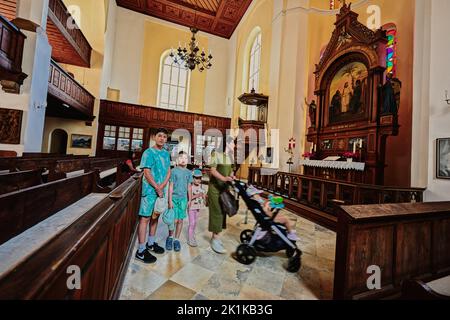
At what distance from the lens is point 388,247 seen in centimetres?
198

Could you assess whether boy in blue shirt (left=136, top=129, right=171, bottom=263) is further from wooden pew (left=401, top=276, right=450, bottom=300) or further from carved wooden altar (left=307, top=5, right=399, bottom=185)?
carved wooden altar (left=307, top=5, right=399, bottom=185)

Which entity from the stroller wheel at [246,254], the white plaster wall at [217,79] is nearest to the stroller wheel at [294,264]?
the stroller wheel at [246,254]

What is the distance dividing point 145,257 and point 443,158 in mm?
5397

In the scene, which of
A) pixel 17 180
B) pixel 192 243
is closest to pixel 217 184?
pixel 192 243

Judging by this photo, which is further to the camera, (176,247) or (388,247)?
(176,247)

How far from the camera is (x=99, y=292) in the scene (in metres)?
1.28

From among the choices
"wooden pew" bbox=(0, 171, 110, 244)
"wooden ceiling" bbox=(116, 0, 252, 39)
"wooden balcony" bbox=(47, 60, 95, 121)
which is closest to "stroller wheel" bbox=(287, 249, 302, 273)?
"wooden pew" bbox=(0, 171, 110, 244)

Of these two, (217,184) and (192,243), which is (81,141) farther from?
(217,184)

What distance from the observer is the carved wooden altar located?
579 cm

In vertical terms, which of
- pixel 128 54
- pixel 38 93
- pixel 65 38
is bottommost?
pixel 38 93

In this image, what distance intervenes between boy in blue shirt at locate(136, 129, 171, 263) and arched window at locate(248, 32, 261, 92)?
10.4 metres

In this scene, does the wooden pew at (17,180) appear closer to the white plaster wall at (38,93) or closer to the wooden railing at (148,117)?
the white plaster wall at (38,93)

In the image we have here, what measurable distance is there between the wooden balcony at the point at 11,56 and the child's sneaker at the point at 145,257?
5.31m

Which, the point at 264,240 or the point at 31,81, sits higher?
the point at 31,81
